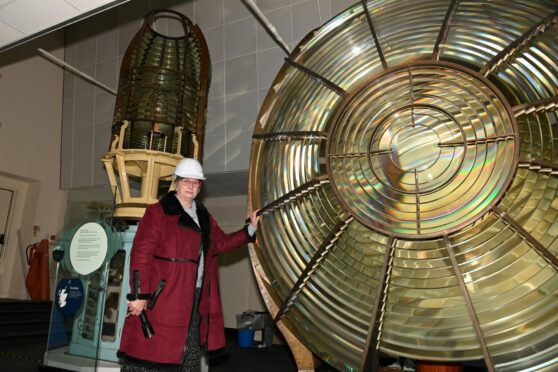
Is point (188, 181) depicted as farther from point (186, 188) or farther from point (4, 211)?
point (4, 211)

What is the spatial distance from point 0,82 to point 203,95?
310cm

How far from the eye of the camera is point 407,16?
133 centimetres

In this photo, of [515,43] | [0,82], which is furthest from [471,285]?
[0,82]

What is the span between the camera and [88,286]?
2.20 metres

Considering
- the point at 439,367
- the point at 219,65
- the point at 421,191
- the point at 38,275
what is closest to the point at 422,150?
the point at 421,191

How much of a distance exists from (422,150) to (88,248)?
180cm

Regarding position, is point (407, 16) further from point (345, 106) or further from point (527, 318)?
point (527, 318)

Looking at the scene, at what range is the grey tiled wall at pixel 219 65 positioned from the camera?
10.6ft

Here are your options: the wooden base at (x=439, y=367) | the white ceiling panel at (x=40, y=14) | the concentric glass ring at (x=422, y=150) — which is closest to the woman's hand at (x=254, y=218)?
the concentric glass ring at (x=422, y=150)

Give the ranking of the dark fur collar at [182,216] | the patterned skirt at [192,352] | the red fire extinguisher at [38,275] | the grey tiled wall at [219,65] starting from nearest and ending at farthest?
the patterned skirt at [192,352] < the dark fur collar at [182,216] < the grey tiled wall at [219,65] < the red fire extinguisher at [38,275]

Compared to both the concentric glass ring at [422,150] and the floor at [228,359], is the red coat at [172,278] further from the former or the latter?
the floor at [228,359]

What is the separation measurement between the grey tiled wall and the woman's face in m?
1.49

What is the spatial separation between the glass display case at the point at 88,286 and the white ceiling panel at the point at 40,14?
2.95ft

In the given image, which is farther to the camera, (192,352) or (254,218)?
(192,352)
